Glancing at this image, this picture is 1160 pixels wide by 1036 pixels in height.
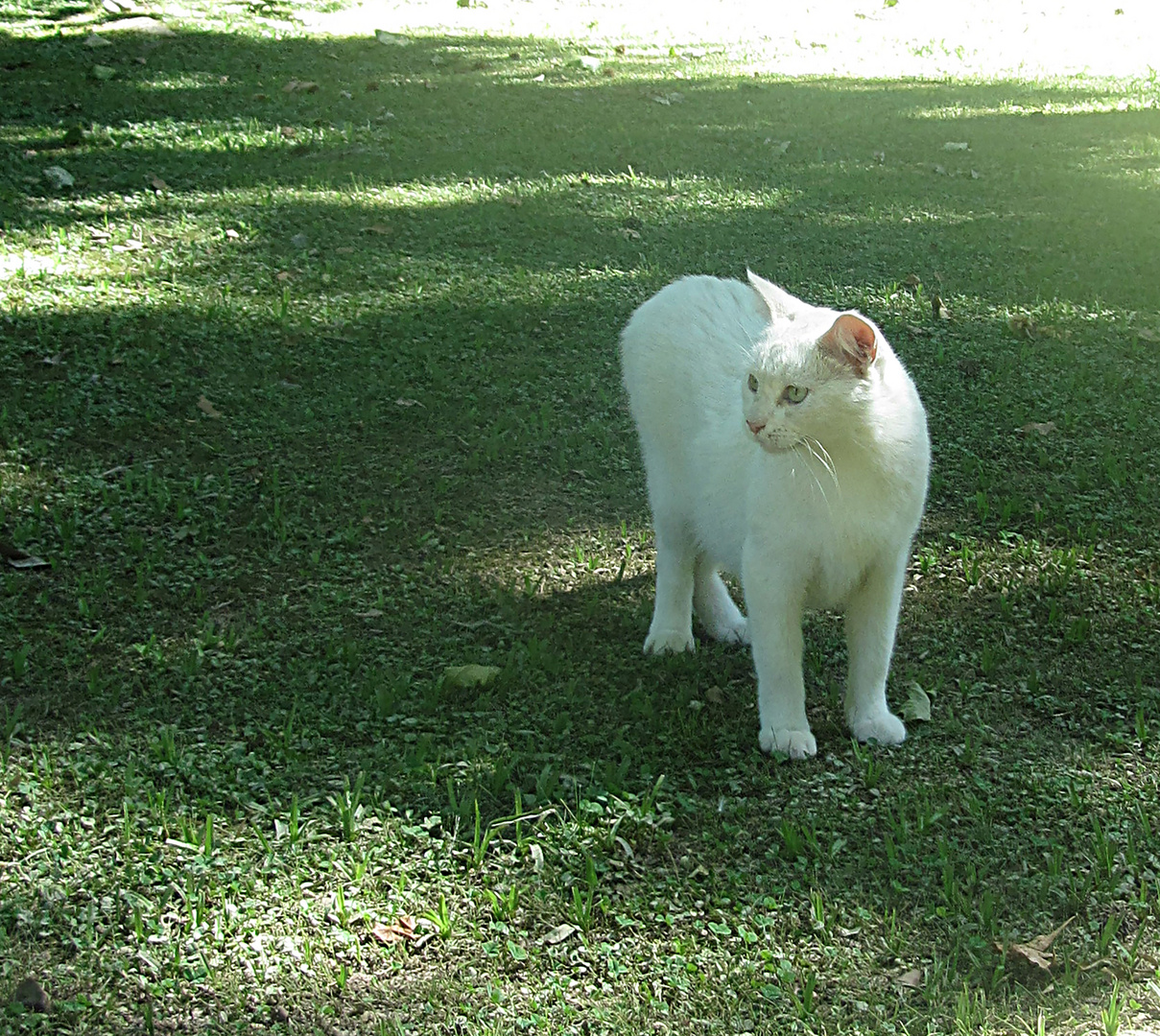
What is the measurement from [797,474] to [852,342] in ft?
1.42

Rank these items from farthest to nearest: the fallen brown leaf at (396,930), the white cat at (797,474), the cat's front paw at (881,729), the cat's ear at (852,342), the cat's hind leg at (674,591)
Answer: the cat's hind leg at (674,591) < the cat's front paw at (881,729) < the white cat at (797,474) < the cat's ear at (852,342) < the fallen brown leaf at (396,930)

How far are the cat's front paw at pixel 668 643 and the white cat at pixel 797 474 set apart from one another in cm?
39

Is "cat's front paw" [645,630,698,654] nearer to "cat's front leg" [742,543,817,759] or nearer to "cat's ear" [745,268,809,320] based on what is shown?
"cat's front leg" [742,543,817,759]

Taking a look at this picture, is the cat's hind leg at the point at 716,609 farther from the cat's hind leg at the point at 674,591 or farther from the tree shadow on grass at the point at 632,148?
the tree shadow on grass at the point at 632,148

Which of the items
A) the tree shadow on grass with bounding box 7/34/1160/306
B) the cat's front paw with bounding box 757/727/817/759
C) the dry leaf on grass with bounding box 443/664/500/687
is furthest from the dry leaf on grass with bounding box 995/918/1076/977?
the tree shadow on grass with bounding box 7/34/1160/306

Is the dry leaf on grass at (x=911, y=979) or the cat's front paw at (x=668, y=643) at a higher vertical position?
the cat's front paw at (x=668, y=643)

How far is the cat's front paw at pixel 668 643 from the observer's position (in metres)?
4.61

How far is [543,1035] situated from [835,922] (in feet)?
2.71

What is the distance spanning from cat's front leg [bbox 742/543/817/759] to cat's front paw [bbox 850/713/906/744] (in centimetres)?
17

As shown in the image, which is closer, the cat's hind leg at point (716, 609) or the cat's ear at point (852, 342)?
the cat's ear at point (852, 342)

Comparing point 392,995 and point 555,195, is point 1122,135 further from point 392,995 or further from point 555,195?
point 392,995

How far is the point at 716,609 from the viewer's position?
15.9 ft

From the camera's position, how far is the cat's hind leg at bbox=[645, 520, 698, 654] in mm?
4609

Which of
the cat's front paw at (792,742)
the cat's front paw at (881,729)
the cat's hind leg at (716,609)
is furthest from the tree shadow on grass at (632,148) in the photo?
the cat's front paw at (792,742)
